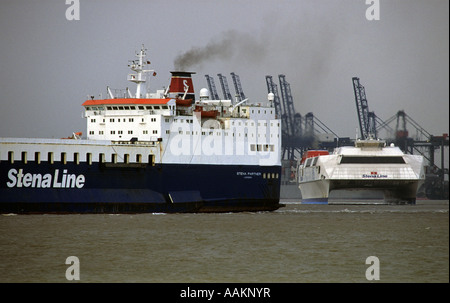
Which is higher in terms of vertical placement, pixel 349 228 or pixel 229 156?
pixel 229 156

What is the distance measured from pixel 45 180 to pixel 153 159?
268 inches

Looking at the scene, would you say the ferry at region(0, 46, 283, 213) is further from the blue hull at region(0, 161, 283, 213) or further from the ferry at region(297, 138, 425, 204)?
the ferry at region(297, 138, 425, 204)

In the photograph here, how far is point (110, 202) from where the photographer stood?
50312mm

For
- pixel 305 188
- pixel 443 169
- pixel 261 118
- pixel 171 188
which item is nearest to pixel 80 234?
pixel 171 188

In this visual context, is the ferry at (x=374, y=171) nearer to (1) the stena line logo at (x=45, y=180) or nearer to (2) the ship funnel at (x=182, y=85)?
(2) the ship funnel at (x=182, y=85)

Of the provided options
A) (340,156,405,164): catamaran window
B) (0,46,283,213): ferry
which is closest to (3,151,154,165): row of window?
(0,46,283,213): ferry

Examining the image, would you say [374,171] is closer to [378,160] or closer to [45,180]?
[378,160]

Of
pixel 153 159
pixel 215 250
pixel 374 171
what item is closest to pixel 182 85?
pixel 153 159

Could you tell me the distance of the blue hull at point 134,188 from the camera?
4778 cm

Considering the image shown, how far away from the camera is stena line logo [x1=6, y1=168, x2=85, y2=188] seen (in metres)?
47.4

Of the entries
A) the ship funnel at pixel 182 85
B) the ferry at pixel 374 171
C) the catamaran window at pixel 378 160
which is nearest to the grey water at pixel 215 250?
the ship funnel at pixel 182 85

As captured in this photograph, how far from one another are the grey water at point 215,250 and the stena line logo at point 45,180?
1.98 metres
